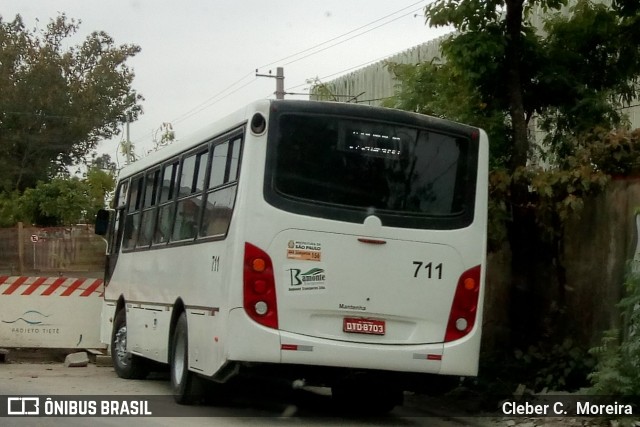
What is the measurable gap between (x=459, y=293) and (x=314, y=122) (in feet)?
6.96

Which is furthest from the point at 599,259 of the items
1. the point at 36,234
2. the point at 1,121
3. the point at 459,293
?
the point at 1,121

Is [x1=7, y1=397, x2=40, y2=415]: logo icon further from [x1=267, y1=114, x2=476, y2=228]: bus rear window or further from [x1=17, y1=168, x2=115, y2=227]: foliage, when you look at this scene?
[x1=17, y1=168, x2=115, y2=227]: foliage

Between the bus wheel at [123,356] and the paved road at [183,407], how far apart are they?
160 millimetres

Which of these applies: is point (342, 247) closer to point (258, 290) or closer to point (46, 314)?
point (258, 290)

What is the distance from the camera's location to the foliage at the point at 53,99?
167ft

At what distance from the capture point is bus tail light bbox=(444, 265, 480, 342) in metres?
10.6

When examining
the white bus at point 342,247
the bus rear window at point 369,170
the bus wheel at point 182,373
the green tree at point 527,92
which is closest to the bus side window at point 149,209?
the bus wheel at point 182,373

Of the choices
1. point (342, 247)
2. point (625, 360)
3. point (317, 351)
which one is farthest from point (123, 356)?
point (625, 360)

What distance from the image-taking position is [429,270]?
10.6 metres

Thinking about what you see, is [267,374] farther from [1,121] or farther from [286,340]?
[1,121]

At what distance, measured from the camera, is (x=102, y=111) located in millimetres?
53688

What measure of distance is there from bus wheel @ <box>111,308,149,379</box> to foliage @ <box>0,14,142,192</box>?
36.4m

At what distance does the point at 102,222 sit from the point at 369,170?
8.09 m

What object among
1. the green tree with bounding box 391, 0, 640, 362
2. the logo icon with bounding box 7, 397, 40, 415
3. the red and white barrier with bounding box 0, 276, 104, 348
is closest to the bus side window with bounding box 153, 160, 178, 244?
the logo icon with bounding box 7, 397, 40, 415
